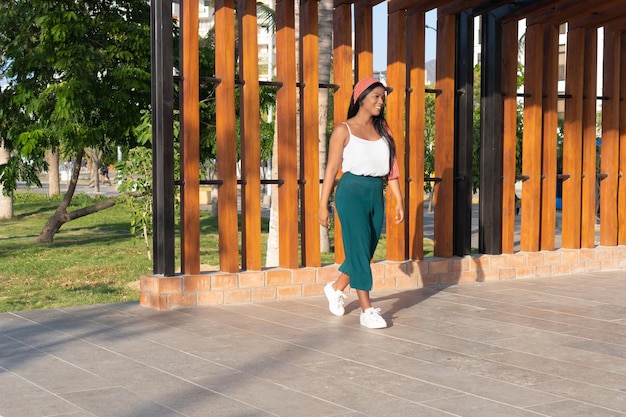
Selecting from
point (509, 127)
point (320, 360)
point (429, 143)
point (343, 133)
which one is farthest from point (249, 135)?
point (429, 143)

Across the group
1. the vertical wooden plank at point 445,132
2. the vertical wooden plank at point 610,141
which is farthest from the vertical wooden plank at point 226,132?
the vertical wooden plank at point 610,141

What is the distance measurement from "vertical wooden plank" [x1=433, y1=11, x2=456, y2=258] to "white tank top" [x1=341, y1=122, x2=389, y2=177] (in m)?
2.95

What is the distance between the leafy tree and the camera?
18.6 meters

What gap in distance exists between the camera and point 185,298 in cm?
878

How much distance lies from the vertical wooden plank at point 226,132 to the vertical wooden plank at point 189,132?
263mm

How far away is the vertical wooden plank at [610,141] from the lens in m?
12.3

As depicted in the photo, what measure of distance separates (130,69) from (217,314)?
36.4 feet

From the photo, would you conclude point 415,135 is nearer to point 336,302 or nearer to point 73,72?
point 336,302

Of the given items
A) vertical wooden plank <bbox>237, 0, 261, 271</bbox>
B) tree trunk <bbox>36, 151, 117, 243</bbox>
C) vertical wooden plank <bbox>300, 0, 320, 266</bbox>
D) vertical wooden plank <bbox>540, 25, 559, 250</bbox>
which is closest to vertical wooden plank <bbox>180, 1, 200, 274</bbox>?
vertical wooden plank <bbox>237, 0, 261, 271</bbox>

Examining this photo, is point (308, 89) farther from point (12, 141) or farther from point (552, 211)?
point (12, 141)

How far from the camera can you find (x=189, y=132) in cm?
878

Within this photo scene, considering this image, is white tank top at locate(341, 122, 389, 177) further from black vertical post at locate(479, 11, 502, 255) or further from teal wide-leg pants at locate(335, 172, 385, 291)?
black vertical post at locate(479, 11, 502, 255)

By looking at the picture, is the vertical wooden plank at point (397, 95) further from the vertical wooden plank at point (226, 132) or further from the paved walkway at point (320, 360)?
the vertical wooden plank at point (226, 132)

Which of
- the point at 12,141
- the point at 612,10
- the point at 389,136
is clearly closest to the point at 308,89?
the point at 389,136
